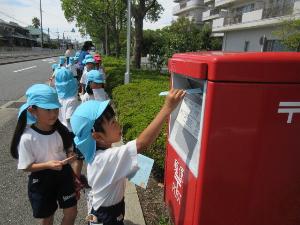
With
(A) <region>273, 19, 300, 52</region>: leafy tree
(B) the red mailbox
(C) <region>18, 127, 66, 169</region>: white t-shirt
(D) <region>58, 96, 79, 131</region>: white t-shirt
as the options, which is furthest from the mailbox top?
(A) <region>273, 19, 300, 52</region>: leafy tree

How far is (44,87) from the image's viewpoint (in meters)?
2.41

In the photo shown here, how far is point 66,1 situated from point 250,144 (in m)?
30.3

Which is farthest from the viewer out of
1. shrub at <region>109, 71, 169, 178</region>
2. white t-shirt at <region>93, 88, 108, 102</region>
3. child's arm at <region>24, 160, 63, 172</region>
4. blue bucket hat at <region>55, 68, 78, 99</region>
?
white t-shirt at <region>93, 88, 108, 102</region>

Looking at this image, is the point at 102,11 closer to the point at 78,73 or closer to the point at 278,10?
the point at 278,10

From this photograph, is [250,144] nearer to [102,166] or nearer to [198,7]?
[102,166]

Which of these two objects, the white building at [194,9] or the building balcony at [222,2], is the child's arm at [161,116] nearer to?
the building balcony at [222,2]

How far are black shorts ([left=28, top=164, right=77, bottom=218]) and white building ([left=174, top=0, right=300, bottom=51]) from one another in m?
19.7

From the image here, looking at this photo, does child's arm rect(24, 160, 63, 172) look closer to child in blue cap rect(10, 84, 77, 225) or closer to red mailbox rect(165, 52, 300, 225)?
child in blue cap rect(10, 84, 77, 225)

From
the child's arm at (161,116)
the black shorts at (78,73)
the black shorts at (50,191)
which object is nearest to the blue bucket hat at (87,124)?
the child's arm at (161,116)

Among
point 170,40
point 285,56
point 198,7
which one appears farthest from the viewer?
point 198,7

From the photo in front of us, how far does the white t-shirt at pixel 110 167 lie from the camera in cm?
183

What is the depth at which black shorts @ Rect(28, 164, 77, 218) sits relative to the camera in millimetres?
2451

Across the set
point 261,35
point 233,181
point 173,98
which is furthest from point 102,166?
point 261,35

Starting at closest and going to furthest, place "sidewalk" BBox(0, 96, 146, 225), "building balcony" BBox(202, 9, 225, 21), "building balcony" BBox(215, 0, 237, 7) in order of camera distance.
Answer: "sidewalk" BBox(0, 96, 146, 225), "building balcony" BBox(215, 0, 237, 7), "building balcony" BBox(202, 9, 225, 21)
